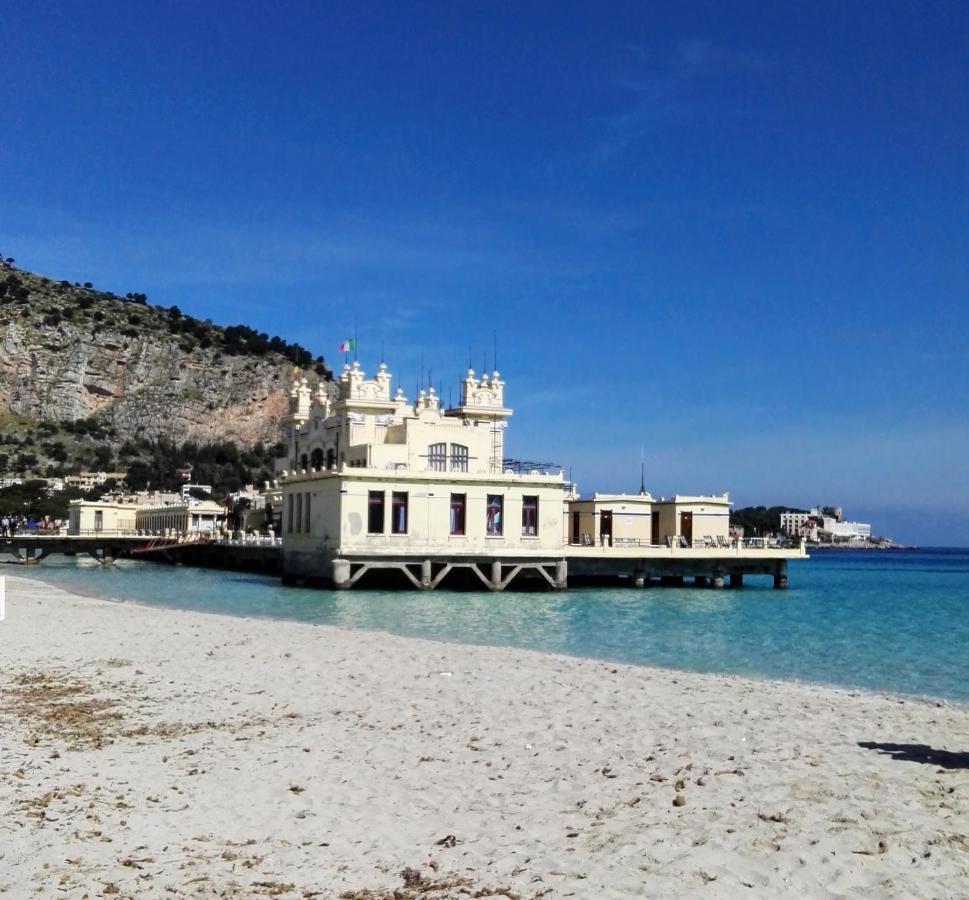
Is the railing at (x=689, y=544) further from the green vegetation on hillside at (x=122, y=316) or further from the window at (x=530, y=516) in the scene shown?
the green vegetation on hillside at (x=122, y=316)

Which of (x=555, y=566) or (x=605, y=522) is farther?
(x=605, y=522)

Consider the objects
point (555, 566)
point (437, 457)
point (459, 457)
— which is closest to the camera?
point (555, 566)

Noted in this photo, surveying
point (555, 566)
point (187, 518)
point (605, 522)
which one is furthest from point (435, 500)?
point (187, 518)

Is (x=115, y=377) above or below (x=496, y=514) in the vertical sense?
above

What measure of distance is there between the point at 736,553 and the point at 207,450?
10228 cm

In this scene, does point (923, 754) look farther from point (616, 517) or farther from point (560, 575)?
point (616, 517)

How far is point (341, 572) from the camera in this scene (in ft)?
137

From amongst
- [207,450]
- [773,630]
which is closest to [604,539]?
[773,630]

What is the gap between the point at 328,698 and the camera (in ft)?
45.5

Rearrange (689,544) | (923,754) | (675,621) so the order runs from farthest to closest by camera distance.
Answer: (689,544), (675,621), (923,754)

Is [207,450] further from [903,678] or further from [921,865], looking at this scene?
[921,865]

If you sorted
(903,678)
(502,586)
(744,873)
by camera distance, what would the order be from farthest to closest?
(502,586) < (903,678) < (744,873)

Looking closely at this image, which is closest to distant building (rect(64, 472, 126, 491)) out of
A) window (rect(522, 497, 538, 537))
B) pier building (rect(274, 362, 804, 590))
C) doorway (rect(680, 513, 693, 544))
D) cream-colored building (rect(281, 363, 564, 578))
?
pier building (rect(274, 362, 804, 590))

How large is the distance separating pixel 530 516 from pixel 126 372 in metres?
108
